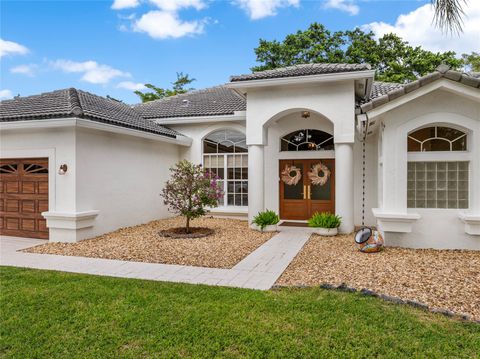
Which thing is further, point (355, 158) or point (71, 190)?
point (355, 158)

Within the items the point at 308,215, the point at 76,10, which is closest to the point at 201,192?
the point at 308,215

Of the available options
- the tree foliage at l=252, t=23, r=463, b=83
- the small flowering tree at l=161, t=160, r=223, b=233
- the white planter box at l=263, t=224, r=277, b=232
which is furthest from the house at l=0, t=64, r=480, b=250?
the tree foliage at l=252, t=23, r=463, b=83

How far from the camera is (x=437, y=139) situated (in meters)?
9.23

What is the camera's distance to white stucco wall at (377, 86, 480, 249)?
348 inches

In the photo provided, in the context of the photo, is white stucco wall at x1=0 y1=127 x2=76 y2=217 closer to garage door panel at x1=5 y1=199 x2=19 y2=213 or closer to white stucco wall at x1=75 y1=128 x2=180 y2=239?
white stucco wall at x1=75 y1=128 x2=180 y2=239

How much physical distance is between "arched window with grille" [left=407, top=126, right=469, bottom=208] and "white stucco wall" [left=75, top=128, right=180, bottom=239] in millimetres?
9687

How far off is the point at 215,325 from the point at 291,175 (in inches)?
407

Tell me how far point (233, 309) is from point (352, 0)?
10023mm

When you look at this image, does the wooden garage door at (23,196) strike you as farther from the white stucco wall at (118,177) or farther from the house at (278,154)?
the white stucco wall at (118,177)

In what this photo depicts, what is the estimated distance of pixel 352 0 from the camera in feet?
34.4

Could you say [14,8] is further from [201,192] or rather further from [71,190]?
[201,192]

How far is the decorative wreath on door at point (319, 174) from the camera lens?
548 inches

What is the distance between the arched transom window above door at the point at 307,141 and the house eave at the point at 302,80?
2.90 meters

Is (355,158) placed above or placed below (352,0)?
below
